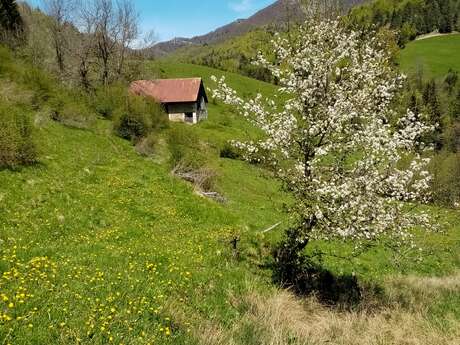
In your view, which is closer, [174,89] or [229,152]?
[229,152]

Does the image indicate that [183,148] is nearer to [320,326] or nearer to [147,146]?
[147,146]

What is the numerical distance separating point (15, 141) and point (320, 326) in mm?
13265

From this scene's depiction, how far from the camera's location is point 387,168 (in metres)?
12.0

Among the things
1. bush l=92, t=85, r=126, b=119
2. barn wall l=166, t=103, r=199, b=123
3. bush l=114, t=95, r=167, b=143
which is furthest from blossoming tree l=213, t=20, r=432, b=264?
barn wall l=166, t=103, r=199, b=123

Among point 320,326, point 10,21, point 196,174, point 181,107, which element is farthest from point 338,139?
point 181,107

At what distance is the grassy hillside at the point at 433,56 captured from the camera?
126562 millimetres

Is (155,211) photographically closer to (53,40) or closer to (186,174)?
(186,174)

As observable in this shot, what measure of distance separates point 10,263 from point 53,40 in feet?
163

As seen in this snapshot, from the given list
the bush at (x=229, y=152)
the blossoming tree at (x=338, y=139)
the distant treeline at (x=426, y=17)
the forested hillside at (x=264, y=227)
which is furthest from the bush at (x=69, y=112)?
the distant treeline at (x=426, y=17)

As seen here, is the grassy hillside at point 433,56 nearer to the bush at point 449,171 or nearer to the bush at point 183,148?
the bush at point 449,171

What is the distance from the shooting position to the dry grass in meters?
8.02

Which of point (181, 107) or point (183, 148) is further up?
point (181, 107)

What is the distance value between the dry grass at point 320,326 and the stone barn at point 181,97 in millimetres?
57049

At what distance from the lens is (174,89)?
232 feet
